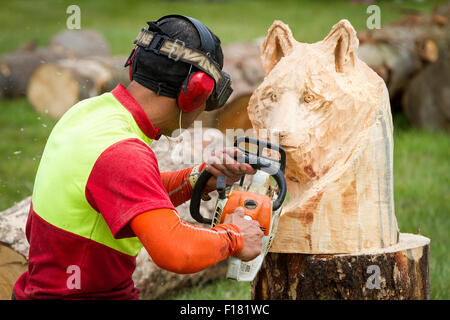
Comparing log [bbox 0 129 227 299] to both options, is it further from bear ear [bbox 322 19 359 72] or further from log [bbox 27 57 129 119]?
log [bbox 27 57 129 119]

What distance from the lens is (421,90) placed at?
7.95m

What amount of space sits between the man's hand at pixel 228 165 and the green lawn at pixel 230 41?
189 cm

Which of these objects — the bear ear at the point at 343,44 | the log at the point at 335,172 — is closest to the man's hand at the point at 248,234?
the log at the point at 335,172

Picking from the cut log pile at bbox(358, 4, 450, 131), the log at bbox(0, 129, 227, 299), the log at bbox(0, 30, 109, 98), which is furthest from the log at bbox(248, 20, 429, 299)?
the log at bbox(0, 30, 109, 98)

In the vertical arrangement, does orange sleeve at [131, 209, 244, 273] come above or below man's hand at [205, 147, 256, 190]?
below

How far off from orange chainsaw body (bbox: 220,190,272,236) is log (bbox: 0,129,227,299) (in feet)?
5.21

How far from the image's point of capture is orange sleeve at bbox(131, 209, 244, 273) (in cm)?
196

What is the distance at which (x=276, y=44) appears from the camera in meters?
2.94

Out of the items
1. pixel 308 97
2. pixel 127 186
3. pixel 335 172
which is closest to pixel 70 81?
pixel 308 97

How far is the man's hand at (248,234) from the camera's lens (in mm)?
2270

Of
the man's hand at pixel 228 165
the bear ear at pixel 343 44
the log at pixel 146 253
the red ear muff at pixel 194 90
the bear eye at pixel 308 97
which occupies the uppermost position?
the bear ear at pixel 343 44

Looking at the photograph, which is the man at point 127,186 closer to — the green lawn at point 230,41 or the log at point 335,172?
the log at point 335,172

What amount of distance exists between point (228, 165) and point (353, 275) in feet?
2.90

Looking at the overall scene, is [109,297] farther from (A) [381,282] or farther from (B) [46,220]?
(A) [381,282]
